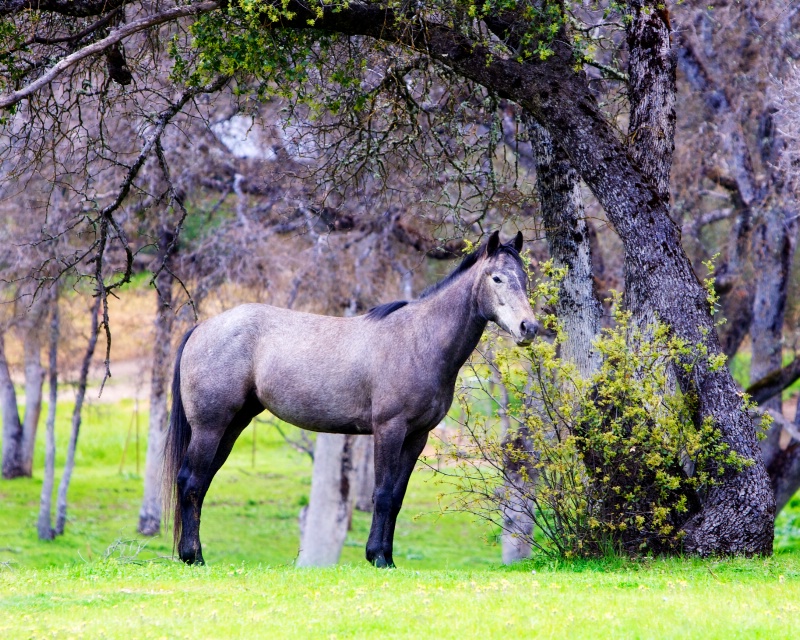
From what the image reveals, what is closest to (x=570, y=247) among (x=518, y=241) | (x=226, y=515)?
(x=518, y=241)

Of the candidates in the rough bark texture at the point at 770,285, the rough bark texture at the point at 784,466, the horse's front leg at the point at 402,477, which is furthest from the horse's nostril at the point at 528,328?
the rough bark texture at the point at 770,285

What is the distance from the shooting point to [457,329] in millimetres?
8219

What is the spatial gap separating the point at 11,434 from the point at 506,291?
22.1 metres

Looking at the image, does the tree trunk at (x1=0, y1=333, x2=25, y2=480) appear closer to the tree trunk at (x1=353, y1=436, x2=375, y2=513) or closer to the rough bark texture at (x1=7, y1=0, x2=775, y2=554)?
the tree trunk at (x1=353, y1=436, x2=375, y2=513)

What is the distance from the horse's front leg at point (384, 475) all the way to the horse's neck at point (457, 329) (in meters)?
0.67

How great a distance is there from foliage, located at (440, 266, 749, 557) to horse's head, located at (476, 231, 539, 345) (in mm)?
318

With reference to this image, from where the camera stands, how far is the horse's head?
760 cm

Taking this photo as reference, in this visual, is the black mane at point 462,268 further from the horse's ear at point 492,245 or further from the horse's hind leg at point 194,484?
the horse's hind leg at point 194,484

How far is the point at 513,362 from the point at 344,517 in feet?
34.2

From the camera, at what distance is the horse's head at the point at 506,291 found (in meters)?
7.60

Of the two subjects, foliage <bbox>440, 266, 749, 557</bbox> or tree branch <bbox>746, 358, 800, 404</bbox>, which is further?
tree branch <bbox>746, 358, 800, 404</bbox>

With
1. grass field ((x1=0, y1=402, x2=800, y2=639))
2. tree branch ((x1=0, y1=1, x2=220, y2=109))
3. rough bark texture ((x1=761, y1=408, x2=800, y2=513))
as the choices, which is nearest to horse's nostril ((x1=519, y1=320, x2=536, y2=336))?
grass field ((x1=0, y1=402, x2=800, y2=639))

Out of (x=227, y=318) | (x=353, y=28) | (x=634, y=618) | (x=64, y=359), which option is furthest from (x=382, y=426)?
(x=64, y=359)

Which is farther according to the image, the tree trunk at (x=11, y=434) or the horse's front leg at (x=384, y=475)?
the tree trunk at (x=11, y=434)
